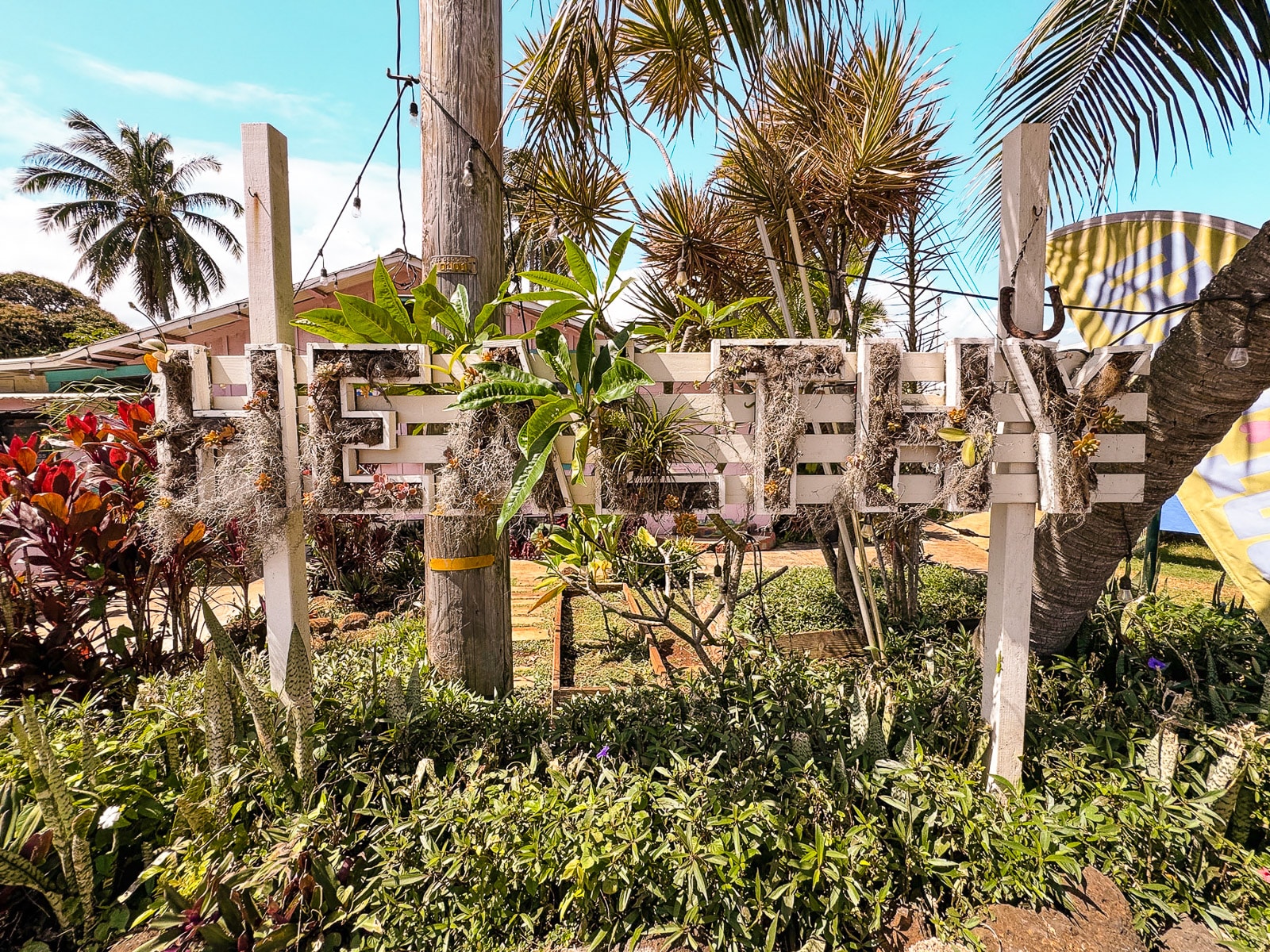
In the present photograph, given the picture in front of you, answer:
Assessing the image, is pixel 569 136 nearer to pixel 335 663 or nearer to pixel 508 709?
pixel 508 709

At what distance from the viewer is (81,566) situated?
2.62m

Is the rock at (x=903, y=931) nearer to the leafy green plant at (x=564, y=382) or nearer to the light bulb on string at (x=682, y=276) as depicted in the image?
the leafy green plant at (x=564, y=382)

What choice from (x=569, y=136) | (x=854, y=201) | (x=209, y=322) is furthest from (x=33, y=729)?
(x=209, y=322)

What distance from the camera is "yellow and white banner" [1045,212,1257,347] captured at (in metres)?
3.47

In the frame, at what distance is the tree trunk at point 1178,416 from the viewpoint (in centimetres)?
202

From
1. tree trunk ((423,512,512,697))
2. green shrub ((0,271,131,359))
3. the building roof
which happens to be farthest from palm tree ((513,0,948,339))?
green shrub ((0,271,131,359))

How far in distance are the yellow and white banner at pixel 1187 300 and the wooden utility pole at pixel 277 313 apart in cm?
328

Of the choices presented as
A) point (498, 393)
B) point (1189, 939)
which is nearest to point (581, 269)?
point (498, 393)

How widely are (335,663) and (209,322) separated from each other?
838 cm

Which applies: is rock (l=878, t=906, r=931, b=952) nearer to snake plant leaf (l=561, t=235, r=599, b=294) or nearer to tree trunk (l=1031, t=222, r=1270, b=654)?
tree trunk (l=1031, t=222, r=1270, b=654)

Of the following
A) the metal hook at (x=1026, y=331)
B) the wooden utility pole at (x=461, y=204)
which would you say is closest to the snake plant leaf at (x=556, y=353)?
the wooden utility pole at (x=461, y=204)

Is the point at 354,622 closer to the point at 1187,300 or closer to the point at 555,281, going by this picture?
the point at 555,281

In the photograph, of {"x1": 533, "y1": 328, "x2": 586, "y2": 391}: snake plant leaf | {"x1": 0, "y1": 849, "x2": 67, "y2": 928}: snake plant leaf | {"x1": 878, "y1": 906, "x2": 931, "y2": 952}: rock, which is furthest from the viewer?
{"x1": 533, "y1": 328, "x2": 586, "y2": 391}: snake plant leaf

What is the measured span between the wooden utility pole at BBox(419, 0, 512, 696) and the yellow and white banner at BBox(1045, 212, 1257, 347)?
2.86m
